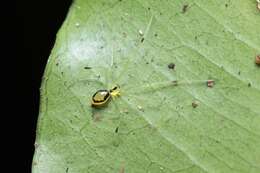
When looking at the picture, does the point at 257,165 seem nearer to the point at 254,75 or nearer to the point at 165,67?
the point at 254,75

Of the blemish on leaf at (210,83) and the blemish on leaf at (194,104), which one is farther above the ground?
the blemish on leaf at (210,83)

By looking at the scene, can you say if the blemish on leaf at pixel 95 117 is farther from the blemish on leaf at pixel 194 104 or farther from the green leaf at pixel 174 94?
the blemish on leaf at pixel 194 104

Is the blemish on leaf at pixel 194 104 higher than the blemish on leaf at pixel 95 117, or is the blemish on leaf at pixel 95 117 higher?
the blemish on leaf at pixel 194 104

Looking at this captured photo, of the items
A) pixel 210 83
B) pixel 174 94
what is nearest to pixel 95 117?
pixel 174 94

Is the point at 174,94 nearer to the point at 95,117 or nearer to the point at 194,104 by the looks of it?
the point at 194,104

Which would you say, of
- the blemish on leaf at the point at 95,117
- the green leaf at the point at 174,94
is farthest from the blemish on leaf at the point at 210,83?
the blemish on leaf at the point at 95,117

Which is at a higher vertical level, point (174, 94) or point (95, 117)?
point (174, 94)

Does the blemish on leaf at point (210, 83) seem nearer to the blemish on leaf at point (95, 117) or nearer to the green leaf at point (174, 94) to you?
the green leaf at point (174, 94)

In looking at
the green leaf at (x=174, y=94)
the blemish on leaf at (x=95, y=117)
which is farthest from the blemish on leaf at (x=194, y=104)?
the blemish on leaf at (x=95, y=117)

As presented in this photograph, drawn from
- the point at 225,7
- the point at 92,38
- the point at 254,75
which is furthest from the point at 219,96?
the point at 92,38
